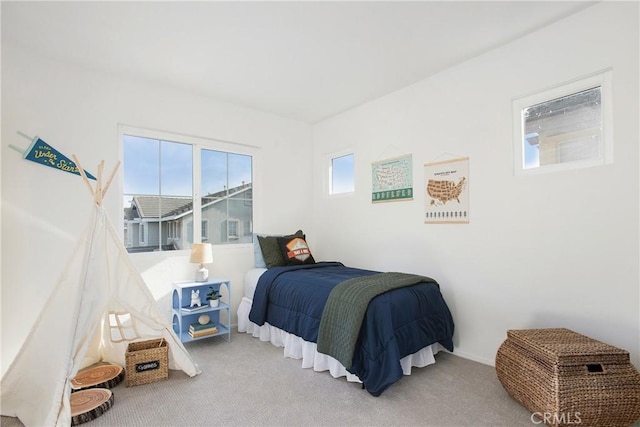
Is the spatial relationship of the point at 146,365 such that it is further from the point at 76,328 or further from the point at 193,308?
the point at 193,308

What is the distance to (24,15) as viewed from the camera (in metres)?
2.25

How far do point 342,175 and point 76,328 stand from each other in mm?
3156

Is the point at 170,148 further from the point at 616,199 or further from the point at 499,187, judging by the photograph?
the point at 616,199

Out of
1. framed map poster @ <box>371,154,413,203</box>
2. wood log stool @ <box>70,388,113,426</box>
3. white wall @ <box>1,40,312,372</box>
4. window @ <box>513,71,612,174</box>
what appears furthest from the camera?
framed map poster @ <box>371,154,413,203</box>

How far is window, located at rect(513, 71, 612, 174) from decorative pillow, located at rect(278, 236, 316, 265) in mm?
2264

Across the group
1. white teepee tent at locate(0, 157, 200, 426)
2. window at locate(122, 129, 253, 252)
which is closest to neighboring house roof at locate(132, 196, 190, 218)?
window at locate(122, 129, 253, 252)

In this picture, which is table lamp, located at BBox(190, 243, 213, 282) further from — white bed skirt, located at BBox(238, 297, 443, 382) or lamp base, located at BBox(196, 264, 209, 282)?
white bed skirt, located at BBox(238, 297, 443, 382)

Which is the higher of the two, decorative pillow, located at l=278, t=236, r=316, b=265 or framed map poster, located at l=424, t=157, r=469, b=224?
framed map poster, located at l=424, t=157, r=469, b=224

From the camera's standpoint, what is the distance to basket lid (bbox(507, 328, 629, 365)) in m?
1.81

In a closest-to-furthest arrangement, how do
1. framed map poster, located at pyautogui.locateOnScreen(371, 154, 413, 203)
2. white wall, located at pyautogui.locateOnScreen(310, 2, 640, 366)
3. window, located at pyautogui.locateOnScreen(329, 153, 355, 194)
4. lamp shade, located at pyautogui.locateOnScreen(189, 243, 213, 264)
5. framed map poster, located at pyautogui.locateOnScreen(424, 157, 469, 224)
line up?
1. white wall, located at pyautogui.locateOnScreen(310, 2, 640, 366)
2. framed map poster, located at pyautogui.locateOnScreen(424, 157, 469, 224)
3. lamp shade, located at pyautogui.locateOnScreen(189, 243, 213, 264)
4. framed map poster, located at pyautogui.locateOnScreen(371, 154, 413, 203)
5. window, located at pyautogui.locateOnScreen(329, 153, 355, 194)

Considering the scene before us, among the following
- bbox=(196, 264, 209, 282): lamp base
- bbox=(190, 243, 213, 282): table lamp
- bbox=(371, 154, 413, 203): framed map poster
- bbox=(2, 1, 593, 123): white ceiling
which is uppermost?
bbox=(2, 1, 593, 123): white ceiling

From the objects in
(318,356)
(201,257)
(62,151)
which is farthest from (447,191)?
(62,151)

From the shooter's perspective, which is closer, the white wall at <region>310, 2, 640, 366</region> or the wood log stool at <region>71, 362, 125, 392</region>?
the white wall at <region>310, 2, 640, 366</region>

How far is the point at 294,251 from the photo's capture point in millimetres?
3730
